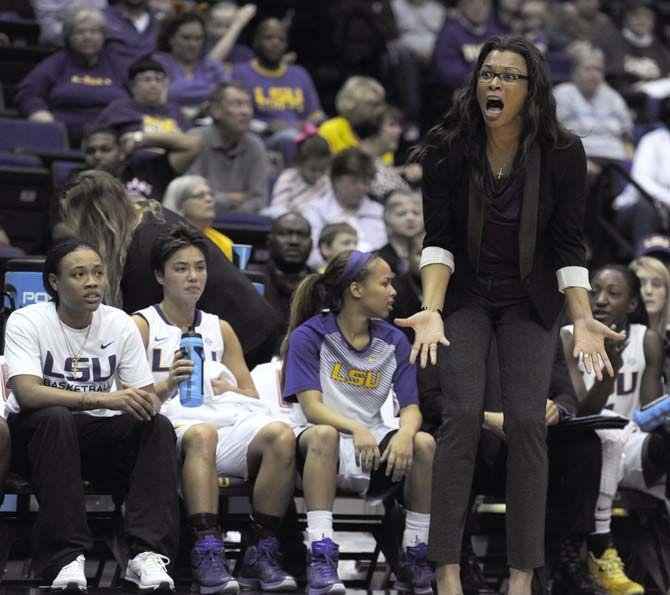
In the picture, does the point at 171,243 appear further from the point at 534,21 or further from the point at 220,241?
the point at 534,21

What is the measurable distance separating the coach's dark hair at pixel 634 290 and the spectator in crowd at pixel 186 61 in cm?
408

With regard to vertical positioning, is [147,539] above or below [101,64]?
below

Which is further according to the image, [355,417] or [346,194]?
[346,194]

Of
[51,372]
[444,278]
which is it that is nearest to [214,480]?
[51,372]

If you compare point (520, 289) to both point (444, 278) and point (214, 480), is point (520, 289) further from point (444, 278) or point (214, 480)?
point (214, 480)

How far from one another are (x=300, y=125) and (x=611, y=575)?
5.38m

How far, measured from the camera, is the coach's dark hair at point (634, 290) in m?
6.46

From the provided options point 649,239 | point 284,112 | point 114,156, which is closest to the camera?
point 114,156

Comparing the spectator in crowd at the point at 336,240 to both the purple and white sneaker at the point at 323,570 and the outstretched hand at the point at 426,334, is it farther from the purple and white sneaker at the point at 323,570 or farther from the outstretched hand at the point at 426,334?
the outstretched hand at the point at 426,334

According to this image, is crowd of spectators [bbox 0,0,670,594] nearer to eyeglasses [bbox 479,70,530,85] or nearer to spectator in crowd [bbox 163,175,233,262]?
spectator in crowd [bbox 163,175,233,262]

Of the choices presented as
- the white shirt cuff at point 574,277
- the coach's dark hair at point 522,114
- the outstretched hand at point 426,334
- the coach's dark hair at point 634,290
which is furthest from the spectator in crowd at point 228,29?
the outstretched hand at point 426,334

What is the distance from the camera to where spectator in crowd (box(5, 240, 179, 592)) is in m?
4.81

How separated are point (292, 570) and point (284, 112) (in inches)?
215

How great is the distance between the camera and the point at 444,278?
4.35m
